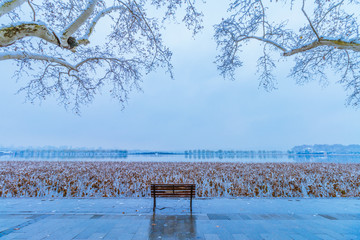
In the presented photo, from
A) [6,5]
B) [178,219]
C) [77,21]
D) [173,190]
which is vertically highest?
[77,21]

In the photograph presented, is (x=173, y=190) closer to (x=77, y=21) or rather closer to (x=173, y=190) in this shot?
(x=173, y=190)

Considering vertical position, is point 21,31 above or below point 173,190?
above

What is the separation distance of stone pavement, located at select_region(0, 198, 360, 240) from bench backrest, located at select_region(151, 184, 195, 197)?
55 centimetres

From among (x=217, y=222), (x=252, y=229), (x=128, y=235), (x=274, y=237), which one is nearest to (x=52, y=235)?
(x=128, y=235)

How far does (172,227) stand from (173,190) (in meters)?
1.35

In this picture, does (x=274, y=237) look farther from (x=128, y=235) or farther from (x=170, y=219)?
(x=128, y=235)

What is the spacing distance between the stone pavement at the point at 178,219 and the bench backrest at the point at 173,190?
553 millimetres

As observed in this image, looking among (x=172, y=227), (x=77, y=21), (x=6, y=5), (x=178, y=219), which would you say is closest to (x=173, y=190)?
(x=178, y=219)

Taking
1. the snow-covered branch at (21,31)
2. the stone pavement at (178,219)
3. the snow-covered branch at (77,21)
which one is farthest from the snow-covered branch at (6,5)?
the stone pavement at (178,219)

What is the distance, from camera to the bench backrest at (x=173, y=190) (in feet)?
19.3

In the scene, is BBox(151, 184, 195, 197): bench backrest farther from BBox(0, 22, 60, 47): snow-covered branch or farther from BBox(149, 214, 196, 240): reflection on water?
BBox(0, 22, 60, 47): snow-covered branch

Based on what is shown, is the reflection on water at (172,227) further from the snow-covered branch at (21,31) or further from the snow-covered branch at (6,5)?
the snow-covered branch at (6,5)

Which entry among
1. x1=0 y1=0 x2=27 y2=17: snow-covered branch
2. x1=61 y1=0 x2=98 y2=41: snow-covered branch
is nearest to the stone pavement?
x1=61 y1=0 x2=98 y2=41: snow-covered branch

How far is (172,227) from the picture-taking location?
4621 mm
